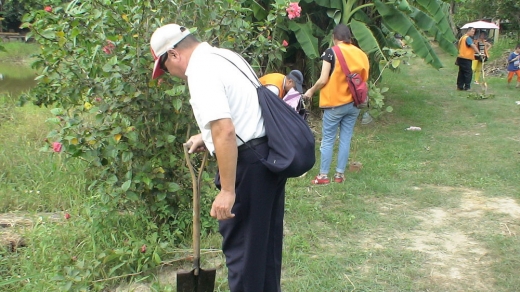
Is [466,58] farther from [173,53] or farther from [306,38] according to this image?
[173,53]

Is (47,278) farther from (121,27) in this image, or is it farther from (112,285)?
(121,27)

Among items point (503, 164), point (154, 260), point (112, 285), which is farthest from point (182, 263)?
point (503, 164)

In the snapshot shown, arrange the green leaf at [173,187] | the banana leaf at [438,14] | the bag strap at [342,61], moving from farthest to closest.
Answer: the banana leaf at [438,14] < the bag strap at [342,61] < the green leaf at [173,187]

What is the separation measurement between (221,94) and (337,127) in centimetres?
328

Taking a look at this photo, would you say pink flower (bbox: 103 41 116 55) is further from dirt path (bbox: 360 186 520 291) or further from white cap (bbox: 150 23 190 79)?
dirt path (bbox: 360 186 520 291)

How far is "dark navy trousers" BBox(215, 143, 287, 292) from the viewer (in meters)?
2.50

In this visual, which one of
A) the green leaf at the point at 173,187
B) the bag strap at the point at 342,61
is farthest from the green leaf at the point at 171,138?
the bag strap at the point at 342,61

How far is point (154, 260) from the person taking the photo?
349 cm

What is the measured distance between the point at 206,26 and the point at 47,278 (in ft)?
6.90

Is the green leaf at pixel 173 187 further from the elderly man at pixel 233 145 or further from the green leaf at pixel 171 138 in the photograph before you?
the elderly man at pixel 233 145

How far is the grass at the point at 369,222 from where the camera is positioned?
3.51 m

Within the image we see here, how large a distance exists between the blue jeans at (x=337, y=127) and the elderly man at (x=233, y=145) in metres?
2.67

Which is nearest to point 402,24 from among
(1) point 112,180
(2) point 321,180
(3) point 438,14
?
(3) point 438,14

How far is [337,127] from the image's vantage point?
213 inches
